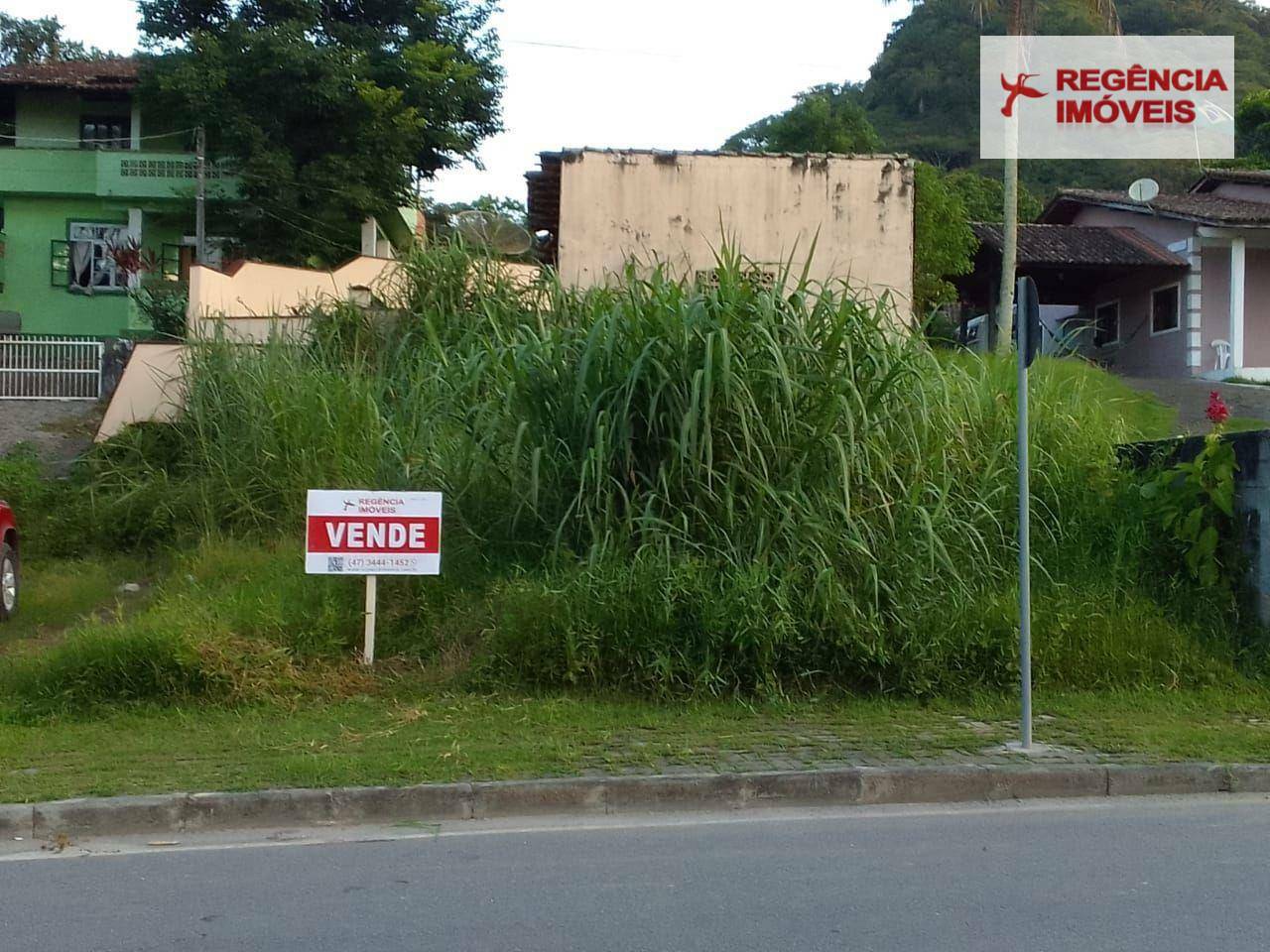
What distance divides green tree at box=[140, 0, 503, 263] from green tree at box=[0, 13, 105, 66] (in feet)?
68.0

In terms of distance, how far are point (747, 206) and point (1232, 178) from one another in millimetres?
16928

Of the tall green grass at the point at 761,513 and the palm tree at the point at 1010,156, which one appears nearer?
the tall green grass at the point at 761,513

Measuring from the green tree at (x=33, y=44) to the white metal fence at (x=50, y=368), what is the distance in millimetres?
29055

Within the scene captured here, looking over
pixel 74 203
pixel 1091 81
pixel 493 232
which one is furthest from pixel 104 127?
pixel 1091 81

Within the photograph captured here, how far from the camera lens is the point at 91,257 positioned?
30.7m

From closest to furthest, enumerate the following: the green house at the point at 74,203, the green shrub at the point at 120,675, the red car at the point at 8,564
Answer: the green shrub at the point at 120,675 → the red car at the point at 8,564 → the green house at the point at 74,203

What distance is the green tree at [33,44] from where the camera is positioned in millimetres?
44438

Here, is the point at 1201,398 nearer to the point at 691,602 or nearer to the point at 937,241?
the point at 937,241

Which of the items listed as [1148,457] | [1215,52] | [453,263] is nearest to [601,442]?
[1148,457]

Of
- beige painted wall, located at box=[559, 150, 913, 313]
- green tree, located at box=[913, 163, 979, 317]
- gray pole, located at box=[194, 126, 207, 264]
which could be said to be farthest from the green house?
green tree, located at box=[913, 163, 979, 317]

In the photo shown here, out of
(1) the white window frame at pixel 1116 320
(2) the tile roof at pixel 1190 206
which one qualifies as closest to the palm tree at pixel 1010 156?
(2) the tile roof at pixel 1190 206

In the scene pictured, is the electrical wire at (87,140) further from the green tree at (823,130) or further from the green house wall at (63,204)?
the green tree at (823,130)

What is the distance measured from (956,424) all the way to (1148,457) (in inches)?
71.1

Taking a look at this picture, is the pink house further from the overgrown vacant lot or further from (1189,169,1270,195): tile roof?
the overgrown vacant lot
